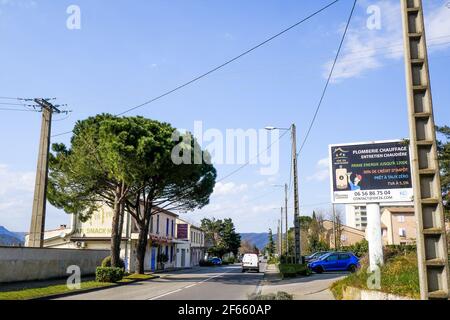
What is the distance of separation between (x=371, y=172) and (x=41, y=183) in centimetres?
1931

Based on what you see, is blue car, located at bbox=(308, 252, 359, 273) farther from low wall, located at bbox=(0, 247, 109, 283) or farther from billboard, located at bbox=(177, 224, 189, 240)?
billboard, located at bbox=(177, 224, 189, 240)

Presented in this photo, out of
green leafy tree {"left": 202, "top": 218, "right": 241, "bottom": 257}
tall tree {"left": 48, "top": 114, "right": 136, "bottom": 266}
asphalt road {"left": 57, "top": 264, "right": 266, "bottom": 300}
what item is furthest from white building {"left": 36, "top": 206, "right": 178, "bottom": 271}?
green leafy tree {"left": 202, "top": 218, "right": 241, "bottom": 257}

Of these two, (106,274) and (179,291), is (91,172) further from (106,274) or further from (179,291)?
(179,291)

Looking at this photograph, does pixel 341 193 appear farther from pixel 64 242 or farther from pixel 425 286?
pixel 64 242

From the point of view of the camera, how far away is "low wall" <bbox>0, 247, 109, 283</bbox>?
22.0m

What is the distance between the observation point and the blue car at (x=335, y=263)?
99.8 feet

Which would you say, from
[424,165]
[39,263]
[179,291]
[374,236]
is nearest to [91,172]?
[39,263]

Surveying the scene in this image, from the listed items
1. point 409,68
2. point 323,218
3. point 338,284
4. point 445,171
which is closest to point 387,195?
point 338,284

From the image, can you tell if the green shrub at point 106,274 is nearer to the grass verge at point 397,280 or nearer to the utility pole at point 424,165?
the grass verge at point 397,280

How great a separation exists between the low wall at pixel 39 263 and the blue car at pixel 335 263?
16.4 meters

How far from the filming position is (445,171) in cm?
2305

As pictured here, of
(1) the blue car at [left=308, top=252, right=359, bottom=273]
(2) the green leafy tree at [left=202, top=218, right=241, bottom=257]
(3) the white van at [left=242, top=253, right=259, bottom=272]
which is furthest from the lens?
(2) the green leafy tree at [left=202, top=218, right=241, bottom=257]

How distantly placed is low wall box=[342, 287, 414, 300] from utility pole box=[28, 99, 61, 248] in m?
19.3

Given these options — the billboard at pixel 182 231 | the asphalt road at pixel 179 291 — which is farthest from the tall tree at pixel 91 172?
the billboard at pixel 182 231
